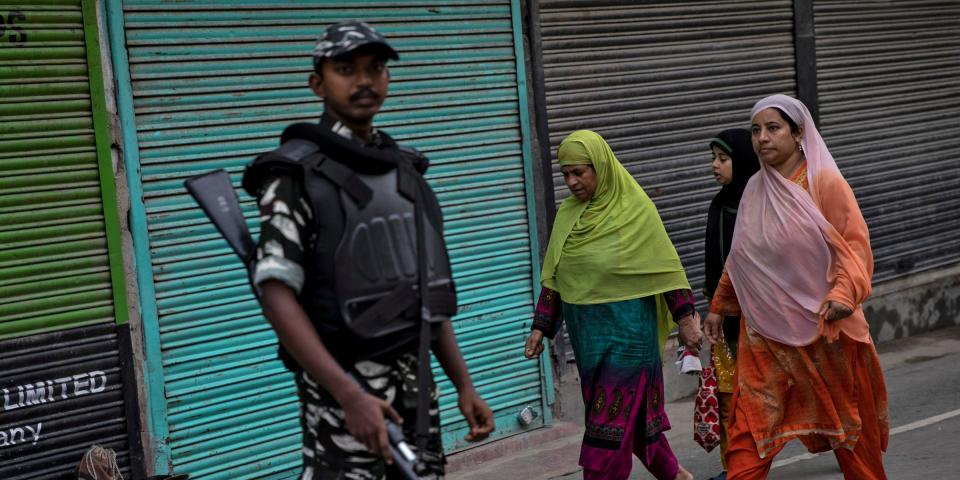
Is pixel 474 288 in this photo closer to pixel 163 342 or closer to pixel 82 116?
pixel 163 342

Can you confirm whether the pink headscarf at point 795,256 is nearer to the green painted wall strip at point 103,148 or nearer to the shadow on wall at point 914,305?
the green painted wall strip at point 103,148

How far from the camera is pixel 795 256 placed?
5086 millimetres

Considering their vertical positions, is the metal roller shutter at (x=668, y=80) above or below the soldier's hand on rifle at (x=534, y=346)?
above

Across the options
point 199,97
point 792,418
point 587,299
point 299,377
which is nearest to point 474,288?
point 587,299

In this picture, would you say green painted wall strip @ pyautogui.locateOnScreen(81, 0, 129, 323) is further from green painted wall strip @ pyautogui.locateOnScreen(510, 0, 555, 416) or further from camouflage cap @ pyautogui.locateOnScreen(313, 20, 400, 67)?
camouflage cap @ pyautogui.locateOnScreen(313, 20, 400, 67)

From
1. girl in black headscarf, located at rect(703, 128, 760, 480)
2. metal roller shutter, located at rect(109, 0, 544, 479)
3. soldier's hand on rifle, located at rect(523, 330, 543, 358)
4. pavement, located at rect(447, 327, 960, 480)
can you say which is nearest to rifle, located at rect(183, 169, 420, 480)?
soldier's hand on rifle, located at rect(523, 330, 543, 358)

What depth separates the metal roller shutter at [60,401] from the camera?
5.49m

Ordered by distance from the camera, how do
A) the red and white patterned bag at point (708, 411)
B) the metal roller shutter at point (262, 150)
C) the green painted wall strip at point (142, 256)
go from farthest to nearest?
the red and white patterned bag at point (708, 411)
the metal roller shutter at point (262, 150)
the green painted wall strip at point (142, 256)

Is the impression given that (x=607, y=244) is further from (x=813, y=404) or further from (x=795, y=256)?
(x=813, y=404)

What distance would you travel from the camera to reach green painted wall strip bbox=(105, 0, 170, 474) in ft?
18.9

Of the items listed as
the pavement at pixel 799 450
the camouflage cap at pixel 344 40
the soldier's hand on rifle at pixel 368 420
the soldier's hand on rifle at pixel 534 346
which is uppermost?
the camouflage cap at pixel 344 40

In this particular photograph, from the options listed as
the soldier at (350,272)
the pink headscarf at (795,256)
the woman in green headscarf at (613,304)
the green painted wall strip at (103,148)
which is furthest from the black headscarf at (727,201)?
the soldier at (350,272)

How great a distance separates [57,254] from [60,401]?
657 millimetres

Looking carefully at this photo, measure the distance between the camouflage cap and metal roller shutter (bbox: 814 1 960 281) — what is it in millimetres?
7328
